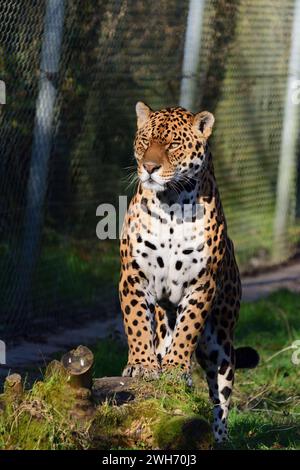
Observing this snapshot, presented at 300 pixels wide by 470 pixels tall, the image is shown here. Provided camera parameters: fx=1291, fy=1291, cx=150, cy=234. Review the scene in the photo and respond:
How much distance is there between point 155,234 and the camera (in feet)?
23.2

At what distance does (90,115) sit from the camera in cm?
Result: 1065

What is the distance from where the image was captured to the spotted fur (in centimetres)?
701

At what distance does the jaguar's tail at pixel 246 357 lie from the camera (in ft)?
25.7

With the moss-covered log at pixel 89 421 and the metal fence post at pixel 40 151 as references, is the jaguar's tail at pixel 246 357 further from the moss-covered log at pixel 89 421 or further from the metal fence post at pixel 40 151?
the metal fence post at pixel 40 151

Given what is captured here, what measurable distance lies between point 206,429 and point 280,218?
8.97m

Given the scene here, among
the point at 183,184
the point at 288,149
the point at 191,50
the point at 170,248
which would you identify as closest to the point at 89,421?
the point at 170,248

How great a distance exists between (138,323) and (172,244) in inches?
18.5

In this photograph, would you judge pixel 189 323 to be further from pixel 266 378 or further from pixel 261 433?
pixel 266 378

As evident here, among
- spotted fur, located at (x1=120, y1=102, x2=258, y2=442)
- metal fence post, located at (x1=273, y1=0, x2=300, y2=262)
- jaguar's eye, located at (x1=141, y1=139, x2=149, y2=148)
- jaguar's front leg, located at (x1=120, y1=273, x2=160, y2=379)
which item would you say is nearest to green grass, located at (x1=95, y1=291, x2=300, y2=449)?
spotted fur, located at (x1=120, y1=102, x2=258, y2=442)

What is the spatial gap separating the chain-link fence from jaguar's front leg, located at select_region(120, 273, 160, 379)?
2673mm

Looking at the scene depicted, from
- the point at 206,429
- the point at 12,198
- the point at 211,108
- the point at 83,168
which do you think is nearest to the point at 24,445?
the point at 206,429

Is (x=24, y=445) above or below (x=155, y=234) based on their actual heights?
below

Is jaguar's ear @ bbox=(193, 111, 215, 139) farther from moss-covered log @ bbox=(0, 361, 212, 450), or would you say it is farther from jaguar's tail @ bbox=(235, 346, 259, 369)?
moss-covered log @ bbox=(0, 361, 212, 450)
